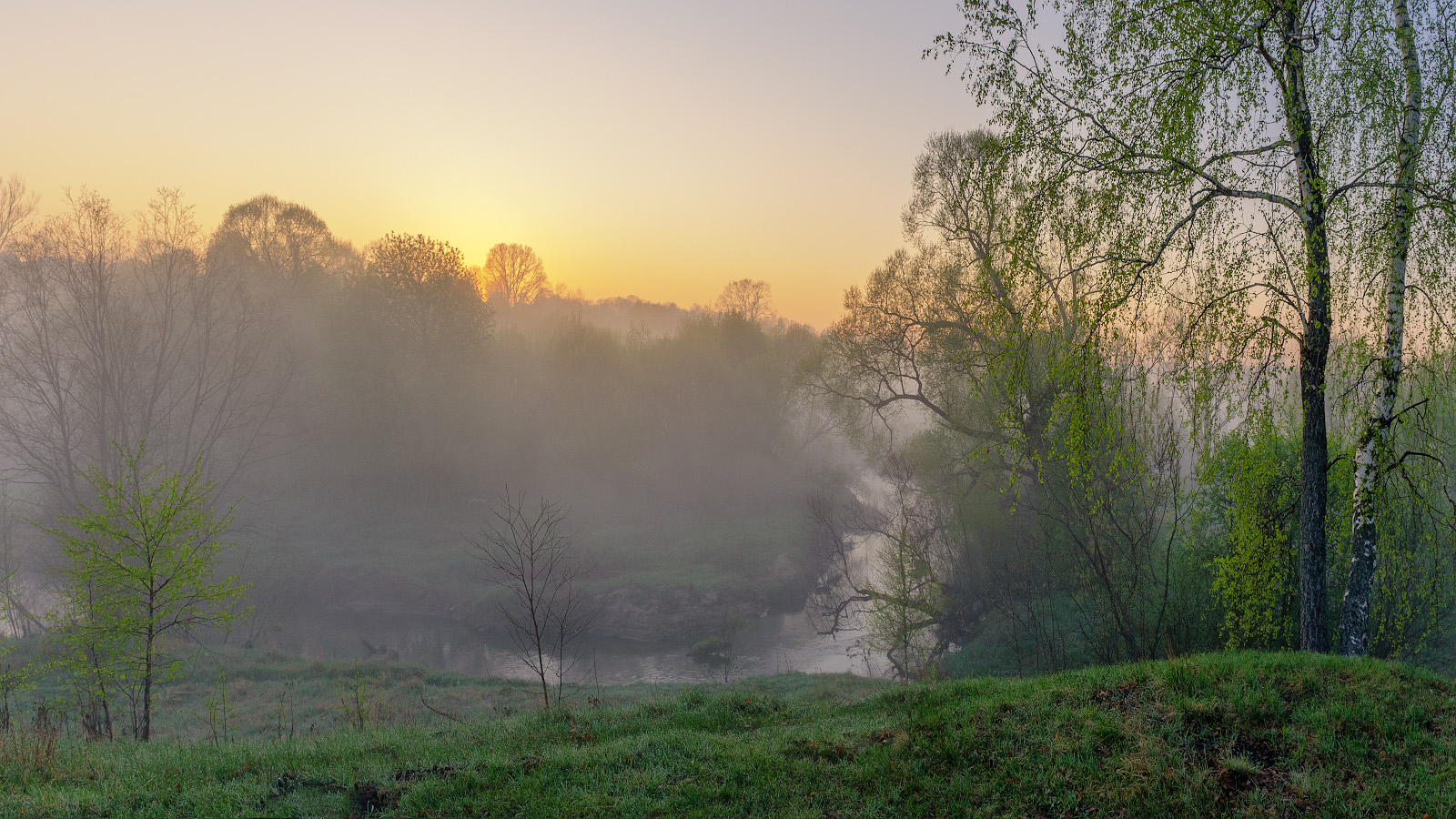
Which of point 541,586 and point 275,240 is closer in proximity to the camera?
point 541,586

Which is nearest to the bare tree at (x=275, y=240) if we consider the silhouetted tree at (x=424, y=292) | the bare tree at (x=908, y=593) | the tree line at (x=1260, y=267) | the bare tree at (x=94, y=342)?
the silhouetted tree at (x=424, y=292)

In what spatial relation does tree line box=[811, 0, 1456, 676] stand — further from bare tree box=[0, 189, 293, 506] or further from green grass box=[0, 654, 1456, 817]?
bare tree box=[0, 189, 293, 506]

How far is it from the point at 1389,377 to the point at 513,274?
65.0 metres

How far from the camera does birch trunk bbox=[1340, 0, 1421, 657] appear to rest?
7.84 m

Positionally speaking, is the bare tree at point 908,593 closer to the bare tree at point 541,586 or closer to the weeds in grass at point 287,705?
the bare tree at point 541,586

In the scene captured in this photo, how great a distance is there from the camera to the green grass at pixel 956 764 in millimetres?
5543

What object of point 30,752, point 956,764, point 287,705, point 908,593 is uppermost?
point 30,752

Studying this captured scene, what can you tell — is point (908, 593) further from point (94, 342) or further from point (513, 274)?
point (513, 274)

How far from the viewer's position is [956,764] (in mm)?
6441

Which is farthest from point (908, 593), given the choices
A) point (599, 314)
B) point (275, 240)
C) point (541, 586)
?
point (599, 314)

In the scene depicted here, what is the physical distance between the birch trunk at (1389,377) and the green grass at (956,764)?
1772mm

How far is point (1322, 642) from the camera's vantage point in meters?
8.67

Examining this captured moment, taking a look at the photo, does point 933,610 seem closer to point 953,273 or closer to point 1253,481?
point 953,273

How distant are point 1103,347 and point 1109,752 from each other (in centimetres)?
462
